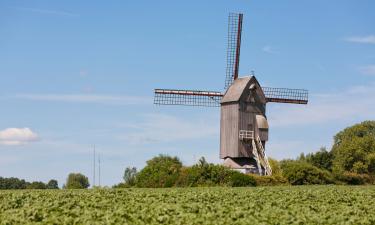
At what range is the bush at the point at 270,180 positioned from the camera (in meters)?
55.1

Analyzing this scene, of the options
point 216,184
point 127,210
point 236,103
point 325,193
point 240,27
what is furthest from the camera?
point 240,27

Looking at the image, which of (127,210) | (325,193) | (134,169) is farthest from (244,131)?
(134,169)

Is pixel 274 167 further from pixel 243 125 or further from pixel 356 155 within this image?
pixel 356 155

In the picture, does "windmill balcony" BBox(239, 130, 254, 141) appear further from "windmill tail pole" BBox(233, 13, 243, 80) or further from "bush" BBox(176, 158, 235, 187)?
"bush" BBox(176, 158, 235, 187)

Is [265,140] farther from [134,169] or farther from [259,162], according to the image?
[134,169]

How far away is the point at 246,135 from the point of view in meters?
59.6

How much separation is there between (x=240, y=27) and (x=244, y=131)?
947 centimetres

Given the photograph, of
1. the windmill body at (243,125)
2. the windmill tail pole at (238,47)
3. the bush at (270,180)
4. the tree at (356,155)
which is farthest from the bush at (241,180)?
the tree at (356,155)

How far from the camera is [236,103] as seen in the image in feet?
195

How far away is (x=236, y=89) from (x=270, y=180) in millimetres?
8285

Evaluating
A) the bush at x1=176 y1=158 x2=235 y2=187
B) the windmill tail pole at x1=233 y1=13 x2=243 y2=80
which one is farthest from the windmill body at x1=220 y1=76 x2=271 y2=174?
the bush at x1=176 y1=158 x2=235 y2=187

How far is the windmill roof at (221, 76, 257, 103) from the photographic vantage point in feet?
195

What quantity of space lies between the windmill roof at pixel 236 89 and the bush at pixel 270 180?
688 cm

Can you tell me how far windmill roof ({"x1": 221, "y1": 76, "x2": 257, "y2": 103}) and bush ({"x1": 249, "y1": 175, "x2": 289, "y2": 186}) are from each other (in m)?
6.88
